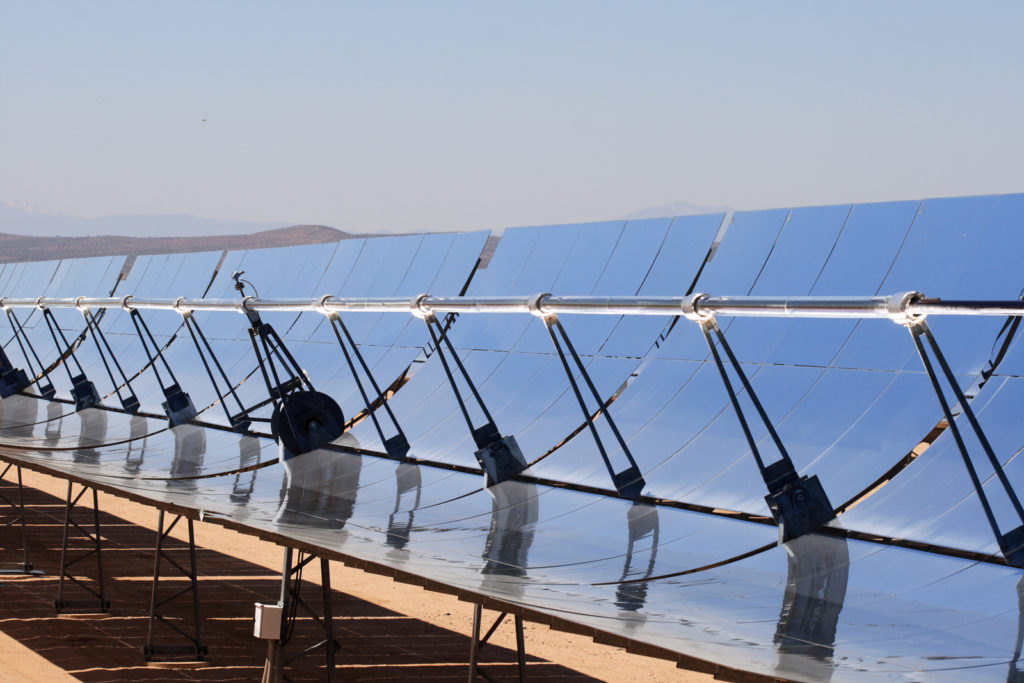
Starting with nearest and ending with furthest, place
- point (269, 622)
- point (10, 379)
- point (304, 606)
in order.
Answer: point (269, 622), point (304, 606), point (10, 379)

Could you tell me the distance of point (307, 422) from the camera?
64.6 feet

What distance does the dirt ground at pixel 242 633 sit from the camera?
88.9ft

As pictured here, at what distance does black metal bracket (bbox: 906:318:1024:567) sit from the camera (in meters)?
8.23

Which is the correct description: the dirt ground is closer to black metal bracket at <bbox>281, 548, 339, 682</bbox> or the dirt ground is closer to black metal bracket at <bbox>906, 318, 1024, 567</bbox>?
black metal bracket at <bbox>281, 548, 339, 682</bbox>

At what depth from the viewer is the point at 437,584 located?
418 inches

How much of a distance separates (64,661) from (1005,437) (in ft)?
74.8

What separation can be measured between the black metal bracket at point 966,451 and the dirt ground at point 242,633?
19.7 metres

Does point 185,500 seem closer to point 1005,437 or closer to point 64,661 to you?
point 1005,437

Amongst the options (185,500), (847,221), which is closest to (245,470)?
Result: (185,500)

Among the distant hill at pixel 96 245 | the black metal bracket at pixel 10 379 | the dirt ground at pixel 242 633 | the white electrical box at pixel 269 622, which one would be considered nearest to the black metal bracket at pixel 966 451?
the white electrical box at pixel 269 622

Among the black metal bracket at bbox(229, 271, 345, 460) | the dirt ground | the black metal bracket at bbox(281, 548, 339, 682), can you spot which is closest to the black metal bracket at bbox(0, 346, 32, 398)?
the dirt ground

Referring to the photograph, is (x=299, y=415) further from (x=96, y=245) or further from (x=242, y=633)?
(x=96, y=245)

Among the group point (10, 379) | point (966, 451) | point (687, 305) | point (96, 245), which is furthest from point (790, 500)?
point (96, 245)

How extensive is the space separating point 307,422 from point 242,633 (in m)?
13.1
